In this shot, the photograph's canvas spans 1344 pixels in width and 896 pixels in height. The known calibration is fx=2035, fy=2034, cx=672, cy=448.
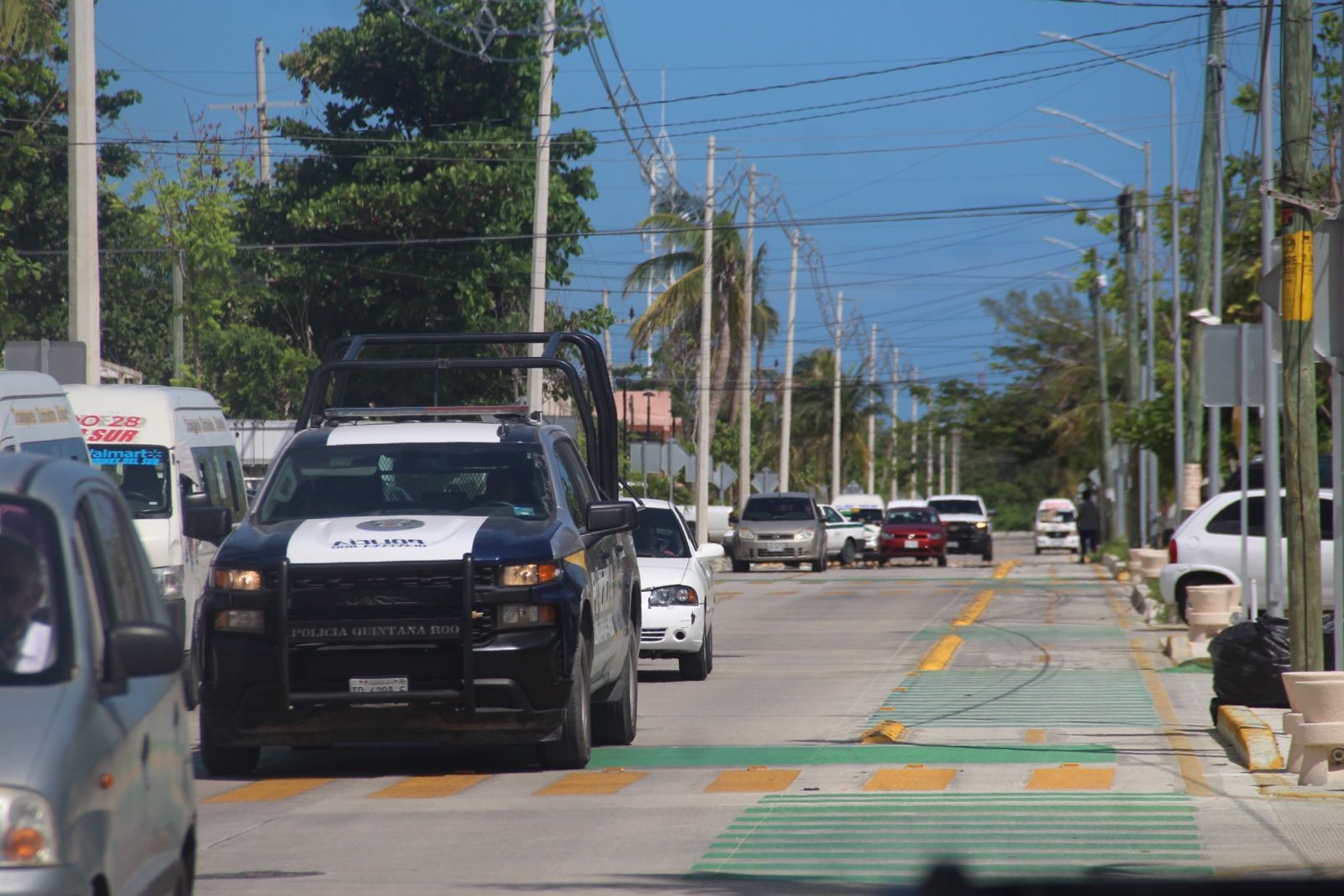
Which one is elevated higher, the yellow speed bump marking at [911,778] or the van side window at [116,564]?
the van side window at [116,564]

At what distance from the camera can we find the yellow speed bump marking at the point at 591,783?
10797 mm

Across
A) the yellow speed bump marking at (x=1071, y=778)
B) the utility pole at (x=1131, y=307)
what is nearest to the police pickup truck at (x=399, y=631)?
the yellow speed bump marking at (x=1071, y=778)

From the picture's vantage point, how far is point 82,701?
507 centimetres

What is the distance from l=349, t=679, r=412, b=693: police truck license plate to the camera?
10930 mm

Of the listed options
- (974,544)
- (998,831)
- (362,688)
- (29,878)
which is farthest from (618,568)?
(974,544)

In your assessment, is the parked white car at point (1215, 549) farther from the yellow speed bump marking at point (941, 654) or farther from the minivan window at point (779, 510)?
the minivan window at point (779, 510)

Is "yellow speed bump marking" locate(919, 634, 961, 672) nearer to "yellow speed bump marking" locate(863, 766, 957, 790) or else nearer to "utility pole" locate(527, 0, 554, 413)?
"yellow speed bump marking" locate(863, 766, 957, 790)

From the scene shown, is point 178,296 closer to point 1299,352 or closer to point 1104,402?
point 1104,402

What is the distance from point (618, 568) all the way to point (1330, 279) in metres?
4.80

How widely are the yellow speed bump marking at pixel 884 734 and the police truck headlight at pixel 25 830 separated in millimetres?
8787

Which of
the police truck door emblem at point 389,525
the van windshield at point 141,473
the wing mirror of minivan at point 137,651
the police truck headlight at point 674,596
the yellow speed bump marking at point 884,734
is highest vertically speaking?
the van windshield at point 141,473

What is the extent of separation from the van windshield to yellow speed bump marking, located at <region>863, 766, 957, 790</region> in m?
→ 7.07

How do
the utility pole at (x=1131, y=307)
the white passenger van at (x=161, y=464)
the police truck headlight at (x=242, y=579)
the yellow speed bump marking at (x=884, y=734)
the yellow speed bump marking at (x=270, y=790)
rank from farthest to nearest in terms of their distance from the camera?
the utility pole at (x=1131, y=307)
the white passenger van at (x=161, y=464)
the yellow speed bump marking at (x=884, y=734)
the police truck headlight at (x=242, y=579)
the yellow speed bump marking at (x=270, y=790)

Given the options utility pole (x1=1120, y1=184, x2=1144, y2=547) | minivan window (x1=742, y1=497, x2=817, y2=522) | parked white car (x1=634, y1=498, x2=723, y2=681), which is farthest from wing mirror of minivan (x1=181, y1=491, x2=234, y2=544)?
utility pole (x1=1120, y1=184, x2=1144, y2=547)
